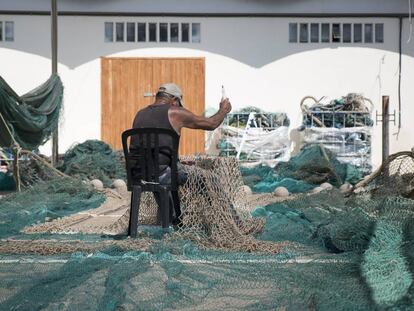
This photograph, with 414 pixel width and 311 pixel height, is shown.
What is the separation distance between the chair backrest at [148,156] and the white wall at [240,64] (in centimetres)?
1034

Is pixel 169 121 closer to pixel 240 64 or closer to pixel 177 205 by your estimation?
pixel 177 205

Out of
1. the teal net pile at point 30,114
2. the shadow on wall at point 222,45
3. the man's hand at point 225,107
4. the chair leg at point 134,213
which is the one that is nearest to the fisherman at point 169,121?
the man's hand at point 225,107

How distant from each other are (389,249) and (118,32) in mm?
13418

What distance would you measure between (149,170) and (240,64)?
35.6 ft

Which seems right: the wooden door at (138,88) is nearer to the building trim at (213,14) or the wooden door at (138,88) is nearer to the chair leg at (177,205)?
the building trim at (213,14)

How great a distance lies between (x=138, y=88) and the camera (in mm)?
17547

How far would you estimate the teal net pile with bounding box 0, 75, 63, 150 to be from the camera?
11.7 metres

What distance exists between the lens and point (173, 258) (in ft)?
20.4

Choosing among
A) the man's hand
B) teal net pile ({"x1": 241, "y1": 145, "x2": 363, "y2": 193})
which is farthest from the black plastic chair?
teal net pile ({"x1": 241, "y1": 145, "x2": 363, "y2": 193})

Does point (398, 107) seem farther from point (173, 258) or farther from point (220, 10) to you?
point (173, 258)

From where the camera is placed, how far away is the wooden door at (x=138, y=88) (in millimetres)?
17609

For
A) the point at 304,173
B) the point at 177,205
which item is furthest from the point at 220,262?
the point at 304,173

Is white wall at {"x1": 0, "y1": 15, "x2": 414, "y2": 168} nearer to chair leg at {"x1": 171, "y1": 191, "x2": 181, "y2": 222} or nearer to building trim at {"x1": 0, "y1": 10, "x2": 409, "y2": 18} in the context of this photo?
building trim at {"x1": 0, "y1": 10, "x2": 409, "y2": 18}

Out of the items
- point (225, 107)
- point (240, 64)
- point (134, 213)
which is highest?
point (240, 64)
